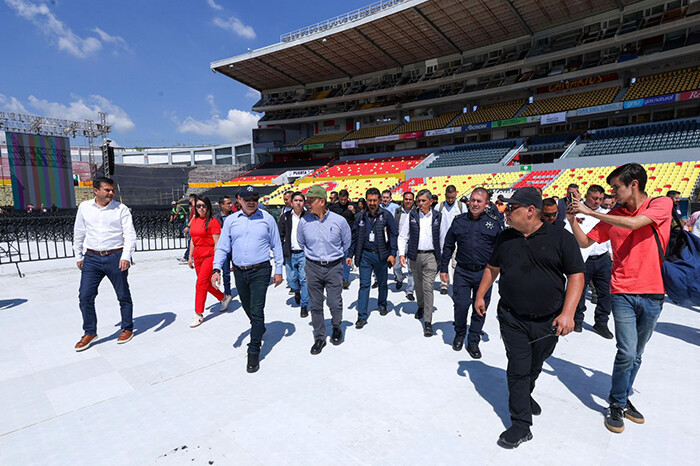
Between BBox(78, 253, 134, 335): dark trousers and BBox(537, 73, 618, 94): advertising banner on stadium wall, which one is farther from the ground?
BBox(537, 73, 618, 94): advertising banner on stadium wall

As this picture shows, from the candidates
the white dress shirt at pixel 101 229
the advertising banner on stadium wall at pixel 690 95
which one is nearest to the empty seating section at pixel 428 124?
the advertising banner on stadium wall at pixel 690 95

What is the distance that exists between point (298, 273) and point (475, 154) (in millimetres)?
25922

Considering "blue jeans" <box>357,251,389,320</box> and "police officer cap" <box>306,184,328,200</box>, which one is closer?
"police officer cap" <box>306,184,328,200</box>

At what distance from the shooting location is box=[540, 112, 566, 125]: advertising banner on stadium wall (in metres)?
24.4

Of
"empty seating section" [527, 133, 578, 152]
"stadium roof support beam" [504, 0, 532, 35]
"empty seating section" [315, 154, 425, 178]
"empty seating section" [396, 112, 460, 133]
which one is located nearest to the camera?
"stadium roof support beam" [504, 0, 532, 35]

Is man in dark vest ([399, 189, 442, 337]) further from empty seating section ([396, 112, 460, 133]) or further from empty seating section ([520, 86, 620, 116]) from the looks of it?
empty seating section ([396, 112, 460, 133])

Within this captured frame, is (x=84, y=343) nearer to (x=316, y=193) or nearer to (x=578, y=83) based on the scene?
(x=316, y=193)

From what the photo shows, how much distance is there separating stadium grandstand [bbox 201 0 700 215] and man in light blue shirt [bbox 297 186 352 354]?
18.4 meters

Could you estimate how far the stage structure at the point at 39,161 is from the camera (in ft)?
89.6

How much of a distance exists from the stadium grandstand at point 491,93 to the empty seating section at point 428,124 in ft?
0.66

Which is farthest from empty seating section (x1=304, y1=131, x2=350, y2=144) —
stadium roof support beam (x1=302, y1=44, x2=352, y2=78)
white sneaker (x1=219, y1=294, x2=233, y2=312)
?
white sneaker (x1=219, y1=294, x2=233, y2=312)

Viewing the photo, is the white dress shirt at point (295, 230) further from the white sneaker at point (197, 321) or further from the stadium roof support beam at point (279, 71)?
the stadium roof support beam at point (279, 71)

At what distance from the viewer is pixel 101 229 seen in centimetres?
430

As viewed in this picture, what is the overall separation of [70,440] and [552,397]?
13.5 feet
